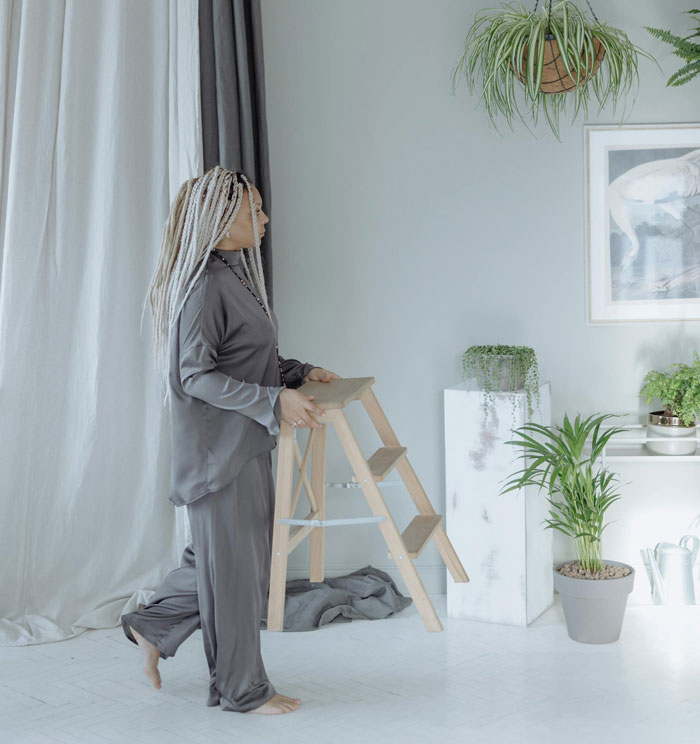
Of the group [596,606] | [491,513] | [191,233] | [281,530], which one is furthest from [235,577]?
[596,606]

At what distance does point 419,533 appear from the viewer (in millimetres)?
2271

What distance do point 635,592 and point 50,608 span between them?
213 cm

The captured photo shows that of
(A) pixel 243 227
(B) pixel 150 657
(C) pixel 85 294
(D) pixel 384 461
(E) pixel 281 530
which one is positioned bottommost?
(B) pixel 150 657

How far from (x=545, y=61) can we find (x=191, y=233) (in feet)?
4.69

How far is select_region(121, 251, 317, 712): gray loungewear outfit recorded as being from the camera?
2096 millimetres

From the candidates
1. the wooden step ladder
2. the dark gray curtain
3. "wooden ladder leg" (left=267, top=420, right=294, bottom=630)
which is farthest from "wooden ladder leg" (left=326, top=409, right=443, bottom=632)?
the dark gray curtain

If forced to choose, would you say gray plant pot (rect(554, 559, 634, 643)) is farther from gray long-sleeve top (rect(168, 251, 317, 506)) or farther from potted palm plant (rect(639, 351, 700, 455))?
gray long-sleeve top (rect(168, 251, 317, 506))

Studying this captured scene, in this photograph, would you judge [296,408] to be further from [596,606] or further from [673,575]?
[673,575]

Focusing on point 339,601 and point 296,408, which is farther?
point 339,601

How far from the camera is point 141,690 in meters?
2.47

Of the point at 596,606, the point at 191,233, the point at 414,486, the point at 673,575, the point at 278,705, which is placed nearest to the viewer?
the point at 191,233

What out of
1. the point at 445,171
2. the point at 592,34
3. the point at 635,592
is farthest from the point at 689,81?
the point at 635,592

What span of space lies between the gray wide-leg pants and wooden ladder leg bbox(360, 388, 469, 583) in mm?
316

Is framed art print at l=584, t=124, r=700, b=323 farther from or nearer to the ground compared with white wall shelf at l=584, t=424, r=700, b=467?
farther from the ground
